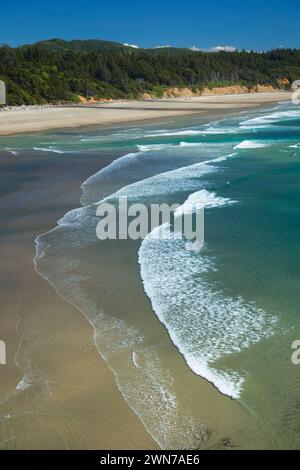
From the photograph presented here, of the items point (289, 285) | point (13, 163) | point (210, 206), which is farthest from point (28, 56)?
point (289, 285)

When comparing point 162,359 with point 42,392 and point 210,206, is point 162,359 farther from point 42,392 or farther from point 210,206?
point 210,206

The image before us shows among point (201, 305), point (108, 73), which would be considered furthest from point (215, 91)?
point (201, 305)

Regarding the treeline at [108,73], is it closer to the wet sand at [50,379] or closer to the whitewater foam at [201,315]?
the whitewater foam at [201,315]

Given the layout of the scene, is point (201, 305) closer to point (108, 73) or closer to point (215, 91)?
point (108, 73)

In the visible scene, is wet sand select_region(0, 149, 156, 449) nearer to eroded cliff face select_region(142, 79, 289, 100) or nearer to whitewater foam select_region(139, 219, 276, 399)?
whitewater foam select_region(139, 219, 276, 399)

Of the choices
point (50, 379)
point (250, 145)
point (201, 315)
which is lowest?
point (50, 379)

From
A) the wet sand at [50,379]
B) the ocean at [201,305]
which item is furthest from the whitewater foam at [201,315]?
the wet sand at [50,379]
